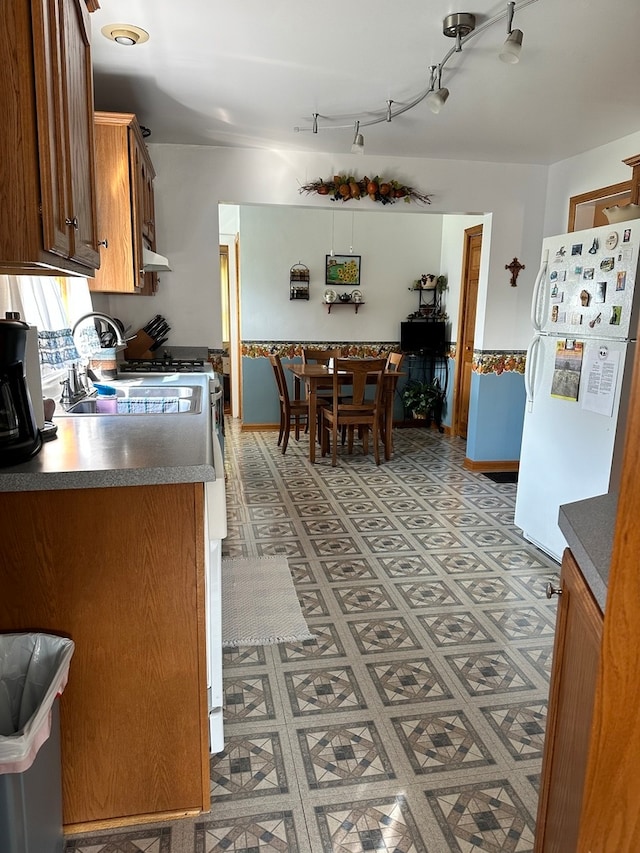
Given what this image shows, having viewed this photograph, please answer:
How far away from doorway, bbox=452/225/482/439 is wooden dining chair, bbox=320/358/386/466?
1193 mm

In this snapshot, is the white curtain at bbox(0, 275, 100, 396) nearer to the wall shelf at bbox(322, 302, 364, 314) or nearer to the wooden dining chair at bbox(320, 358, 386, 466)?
the wooden dining chair at bbox(320, 358, 386, 466)

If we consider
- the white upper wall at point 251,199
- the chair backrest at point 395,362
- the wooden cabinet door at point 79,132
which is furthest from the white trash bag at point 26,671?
the chair backrest at point 395,362

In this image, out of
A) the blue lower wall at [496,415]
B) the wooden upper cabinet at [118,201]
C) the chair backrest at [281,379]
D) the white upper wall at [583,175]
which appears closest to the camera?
the wooden upper cabinet at [118,201]

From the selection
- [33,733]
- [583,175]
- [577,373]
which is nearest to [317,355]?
[583,175]

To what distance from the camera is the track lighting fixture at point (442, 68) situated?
209cm

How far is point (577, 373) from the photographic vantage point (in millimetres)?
2898

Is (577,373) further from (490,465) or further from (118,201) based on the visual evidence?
(118,201)

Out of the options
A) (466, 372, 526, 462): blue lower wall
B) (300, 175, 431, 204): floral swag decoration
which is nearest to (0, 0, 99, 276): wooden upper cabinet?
(300, 175, 431, 204): floral swag decoration

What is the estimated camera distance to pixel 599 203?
413 centimetres

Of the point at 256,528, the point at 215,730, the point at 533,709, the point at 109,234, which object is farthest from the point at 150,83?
the point at 533,709

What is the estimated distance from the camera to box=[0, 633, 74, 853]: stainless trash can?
41.7 inches

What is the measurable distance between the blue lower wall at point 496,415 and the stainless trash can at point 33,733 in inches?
159

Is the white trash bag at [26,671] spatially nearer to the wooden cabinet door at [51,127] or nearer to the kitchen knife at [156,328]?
the wooden cabinet door at [51,127]

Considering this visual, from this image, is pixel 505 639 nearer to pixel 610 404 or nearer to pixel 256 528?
pixel 610 404
